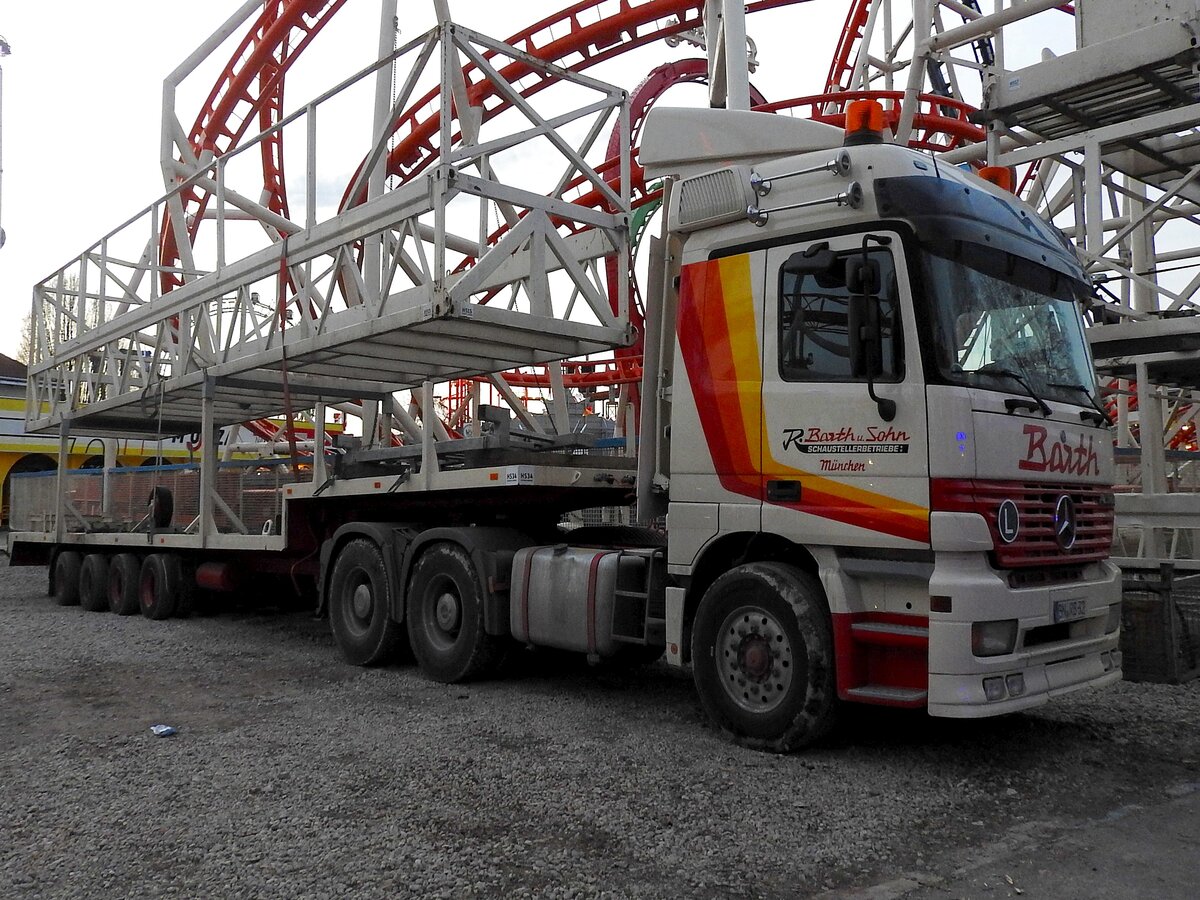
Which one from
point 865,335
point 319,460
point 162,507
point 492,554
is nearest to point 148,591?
point 162,507

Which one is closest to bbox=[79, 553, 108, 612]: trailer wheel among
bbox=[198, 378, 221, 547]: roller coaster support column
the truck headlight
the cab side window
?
bbox=[198, 378, 221, 547]: roller coaster support column

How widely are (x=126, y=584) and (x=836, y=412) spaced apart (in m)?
9.88

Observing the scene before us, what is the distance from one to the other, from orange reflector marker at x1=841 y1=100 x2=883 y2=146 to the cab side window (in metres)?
0.75

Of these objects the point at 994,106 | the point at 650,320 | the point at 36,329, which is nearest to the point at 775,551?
the point at 650,320

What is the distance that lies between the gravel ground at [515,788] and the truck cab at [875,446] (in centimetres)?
49

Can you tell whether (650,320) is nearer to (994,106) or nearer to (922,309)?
(922,309)

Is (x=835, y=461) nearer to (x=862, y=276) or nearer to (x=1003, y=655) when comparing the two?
(x=862, y=276)

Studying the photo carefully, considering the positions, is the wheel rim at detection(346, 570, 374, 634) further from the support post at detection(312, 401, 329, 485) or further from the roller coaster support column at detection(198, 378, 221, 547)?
the roller coaster support column at detection(198, 378, 221, 547)

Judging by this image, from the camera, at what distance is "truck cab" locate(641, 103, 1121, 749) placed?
5.07 m

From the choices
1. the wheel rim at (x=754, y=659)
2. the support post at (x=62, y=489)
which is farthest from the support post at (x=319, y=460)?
the support post at (x=62, y=489)

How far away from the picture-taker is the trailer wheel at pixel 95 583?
42.5ft

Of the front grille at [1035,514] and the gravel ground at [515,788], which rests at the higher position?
the front grille at [1035,514]

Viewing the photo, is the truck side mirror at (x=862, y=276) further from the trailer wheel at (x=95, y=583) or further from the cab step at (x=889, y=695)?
the trailer wheel at (x=95, y=583)

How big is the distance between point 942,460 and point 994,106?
4.75m
